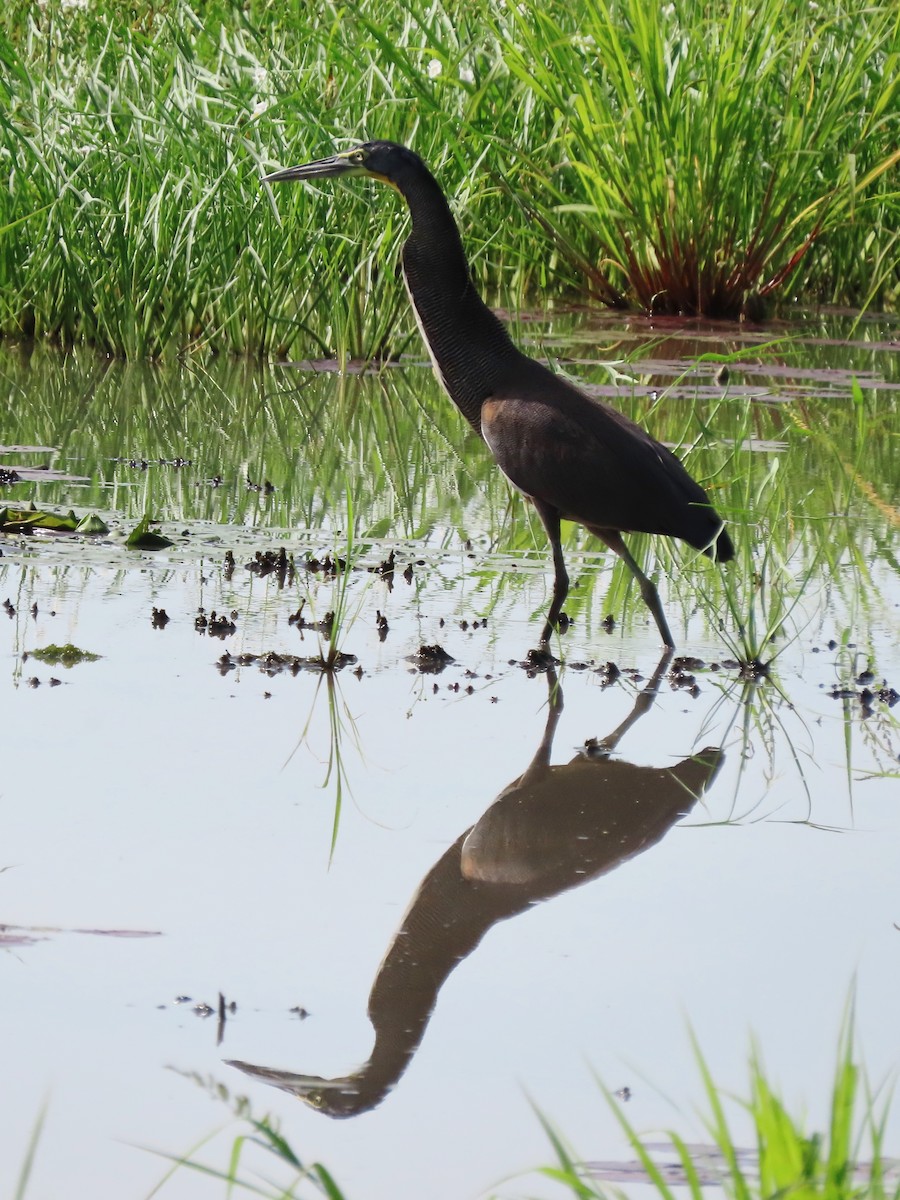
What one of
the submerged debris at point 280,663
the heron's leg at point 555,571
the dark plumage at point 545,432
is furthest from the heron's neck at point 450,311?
the submerged debris at point 280,663

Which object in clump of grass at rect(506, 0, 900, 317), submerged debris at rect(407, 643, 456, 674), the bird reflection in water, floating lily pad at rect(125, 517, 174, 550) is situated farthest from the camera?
clump of grass at rect(506, 0, 900, 317)

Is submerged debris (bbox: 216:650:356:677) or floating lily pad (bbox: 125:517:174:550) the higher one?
floating lily pad (bbox: 125:517:174:550)

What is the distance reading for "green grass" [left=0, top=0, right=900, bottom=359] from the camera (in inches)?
362

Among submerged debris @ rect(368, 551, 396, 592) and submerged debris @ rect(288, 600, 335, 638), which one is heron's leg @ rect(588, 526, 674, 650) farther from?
submerged debris @ rect(288, 600, 335, 638)

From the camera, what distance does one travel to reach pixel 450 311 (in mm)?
5445

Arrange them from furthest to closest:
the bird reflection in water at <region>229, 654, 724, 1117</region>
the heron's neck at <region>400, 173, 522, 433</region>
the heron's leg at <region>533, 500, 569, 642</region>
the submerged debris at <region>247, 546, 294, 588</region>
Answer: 1. the submerged debris at <region>247, 546, 294, 588</region>
2. the heron's neck at <region>400, 173, 522, 433</region>
3. the heron's leg at <region>533, 500, 569, 642</region>
4. the bird reflection in water at <region>229, 654, 724, 1117</region>

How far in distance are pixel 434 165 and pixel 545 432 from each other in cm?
520

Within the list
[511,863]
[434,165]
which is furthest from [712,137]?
[511,863]

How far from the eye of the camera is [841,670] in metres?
4.74

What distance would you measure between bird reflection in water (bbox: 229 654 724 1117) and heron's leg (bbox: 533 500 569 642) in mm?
399

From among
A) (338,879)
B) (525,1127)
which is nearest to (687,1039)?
(525,1127)

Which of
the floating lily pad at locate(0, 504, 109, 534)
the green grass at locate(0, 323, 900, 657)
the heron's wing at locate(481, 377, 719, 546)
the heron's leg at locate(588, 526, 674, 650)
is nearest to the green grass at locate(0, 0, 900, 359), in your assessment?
the green grass at locate(0, 323, 900, 657)

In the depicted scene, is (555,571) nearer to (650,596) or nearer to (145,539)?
(650,596)

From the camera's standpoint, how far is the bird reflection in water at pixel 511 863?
8.54ft
